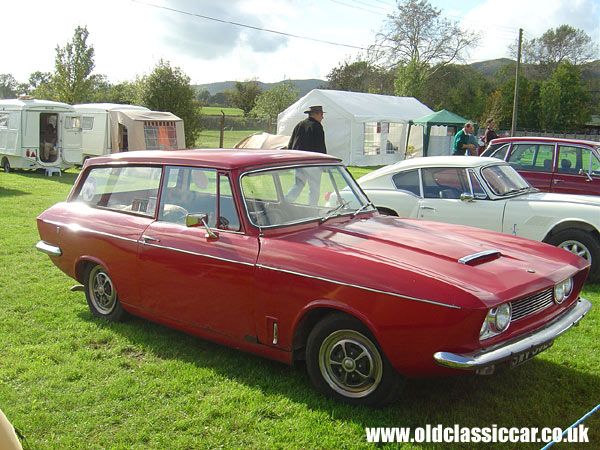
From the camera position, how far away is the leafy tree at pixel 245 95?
246 feet

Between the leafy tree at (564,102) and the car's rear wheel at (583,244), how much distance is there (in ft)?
190

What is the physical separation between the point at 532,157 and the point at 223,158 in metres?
6.22

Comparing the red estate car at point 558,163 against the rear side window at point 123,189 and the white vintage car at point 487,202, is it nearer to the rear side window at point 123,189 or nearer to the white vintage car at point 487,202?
the white vintage car at point 487,202

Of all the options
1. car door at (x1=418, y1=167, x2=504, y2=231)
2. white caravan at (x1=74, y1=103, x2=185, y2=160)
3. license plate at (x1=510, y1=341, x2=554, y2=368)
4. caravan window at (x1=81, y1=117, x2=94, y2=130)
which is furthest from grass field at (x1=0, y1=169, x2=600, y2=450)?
caravan window at (x1=81, y1=117, x2=94, y2=130)

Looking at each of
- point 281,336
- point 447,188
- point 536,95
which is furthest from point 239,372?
point 536,95

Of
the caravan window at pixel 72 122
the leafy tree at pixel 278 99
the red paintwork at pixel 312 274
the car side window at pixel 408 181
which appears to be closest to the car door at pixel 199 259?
the red paintwork at pixel 312 274

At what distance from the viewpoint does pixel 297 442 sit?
3324mm

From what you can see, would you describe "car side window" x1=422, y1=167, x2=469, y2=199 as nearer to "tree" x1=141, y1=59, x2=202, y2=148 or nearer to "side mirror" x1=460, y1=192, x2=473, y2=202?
"side mirror" x1=460, y1=192, x2=473, y2=202

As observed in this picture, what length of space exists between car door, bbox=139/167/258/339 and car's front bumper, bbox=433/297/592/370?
144cm

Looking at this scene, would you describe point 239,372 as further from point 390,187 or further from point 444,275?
point 390,187

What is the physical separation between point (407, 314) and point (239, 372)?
5.17 feet

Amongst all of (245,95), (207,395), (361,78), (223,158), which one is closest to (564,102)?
(361,78)

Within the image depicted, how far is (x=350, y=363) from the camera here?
3.58m

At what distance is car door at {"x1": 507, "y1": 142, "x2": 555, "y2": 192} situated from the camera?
8.74 meters
